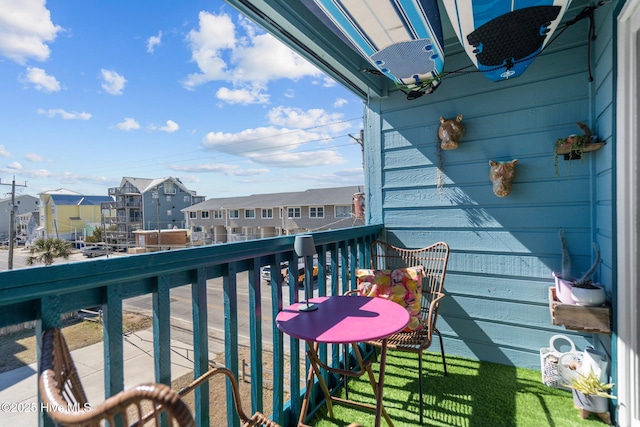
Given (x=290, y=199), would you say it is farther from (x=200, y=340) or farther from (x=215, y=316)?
(x=200, y=340)

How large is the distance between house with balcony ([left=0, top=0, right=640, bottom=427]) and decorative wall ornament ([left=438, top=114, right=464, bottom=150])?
9 cm

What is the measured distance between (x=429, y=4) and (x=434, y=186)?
1.52m

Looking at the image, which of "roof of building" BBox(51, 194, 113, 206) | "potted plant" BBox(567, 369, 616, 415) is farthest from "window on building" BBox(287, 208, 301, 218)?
"roof of building" BBox(51, 194, 113, 206)

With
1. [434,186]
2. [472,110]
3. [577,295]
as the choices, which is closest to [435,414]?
[577,295]

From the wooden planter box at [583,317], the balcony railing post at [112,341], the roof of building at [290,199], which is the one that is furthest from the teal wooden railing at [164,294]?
the roof of building at [290,199]

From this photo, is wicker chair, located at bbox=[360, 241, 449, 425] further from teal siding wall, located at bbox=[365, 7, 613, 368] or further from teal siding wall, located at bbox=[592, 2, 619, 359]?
teal siding wall, located at bbox=[592, 2, 619, 359]

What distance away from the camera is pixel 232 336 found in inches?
57.3

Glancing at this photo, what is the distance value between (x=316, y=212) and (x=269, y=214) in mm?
3467

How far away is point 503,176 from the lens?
2375 millimetres

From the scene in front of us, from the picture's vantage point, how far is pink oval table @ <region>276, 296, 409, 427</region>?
1288 mm

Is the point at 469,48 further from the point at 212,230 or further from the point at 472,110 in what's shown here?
the point at 212,230

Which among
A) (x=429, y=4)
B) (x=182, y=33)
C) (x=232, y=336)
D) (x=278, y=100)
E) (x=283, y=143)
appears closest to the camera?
(x=232, y=336)

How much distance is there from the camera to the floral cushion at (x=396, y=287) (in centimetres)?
221

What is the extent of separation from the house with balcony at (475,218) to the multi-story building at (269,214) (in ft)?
39.1
